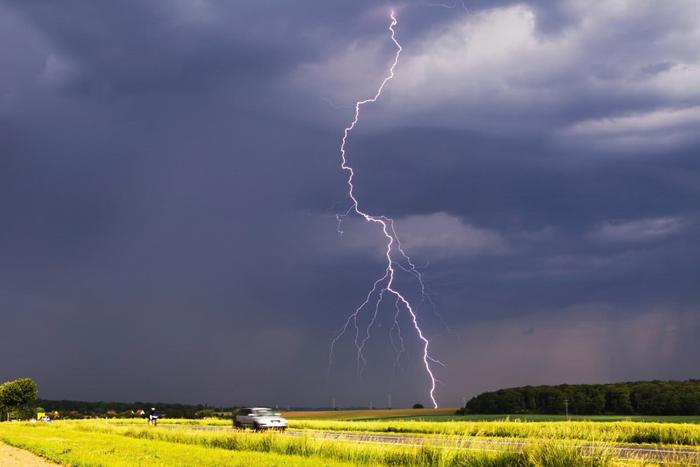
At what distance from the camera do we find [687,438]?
28484 millimetres

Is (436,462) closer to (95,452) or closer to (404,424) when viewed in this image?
(95,452)

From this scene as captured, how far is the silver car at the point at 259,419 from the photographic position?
40.8 m

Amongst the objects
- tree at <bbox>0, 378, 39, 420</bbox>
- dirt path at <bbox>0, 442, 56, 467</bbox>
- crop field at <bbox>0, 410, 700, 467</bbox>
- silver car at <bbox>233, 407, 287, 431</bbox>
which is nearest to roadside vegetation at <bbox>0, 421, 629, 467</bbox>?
crop field at <bbox>0, 410, 700, 467</bbox>

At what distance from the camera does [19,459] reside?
84.2ft

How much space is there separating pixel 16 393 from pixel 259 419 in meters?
60.8

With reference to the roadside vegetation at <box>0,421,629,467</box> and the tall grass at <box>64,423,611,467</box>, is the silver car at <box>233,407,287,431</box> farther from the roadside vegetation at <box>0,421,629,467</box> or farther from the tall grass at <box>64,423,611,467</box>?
the roadside vegetation at <box>0,421,629,467</box>

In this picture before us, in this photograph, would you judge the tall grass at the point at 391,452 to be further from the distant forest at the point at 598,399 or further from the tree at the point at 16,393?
the tree at the point at 16,393

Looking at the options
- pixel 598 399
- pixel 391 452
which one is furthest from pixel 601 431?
pixel 598 399

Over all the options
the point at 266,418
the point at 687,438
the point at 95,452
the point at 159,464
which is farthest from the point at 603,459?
the point at 266,418

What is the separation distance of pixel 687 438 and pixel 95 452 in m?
23.6

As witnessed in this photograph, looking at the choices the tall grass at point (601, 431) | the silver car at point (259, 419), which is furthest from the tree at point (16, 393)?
the tall grass at point (601, 431)

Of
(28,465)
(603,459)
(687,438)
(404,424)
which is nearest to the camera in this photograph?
(603,459)

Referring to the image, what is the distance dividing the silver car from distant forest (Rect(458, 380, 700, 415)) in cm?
4352

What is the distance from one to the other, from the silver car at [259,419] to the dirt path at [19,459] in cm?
1375
